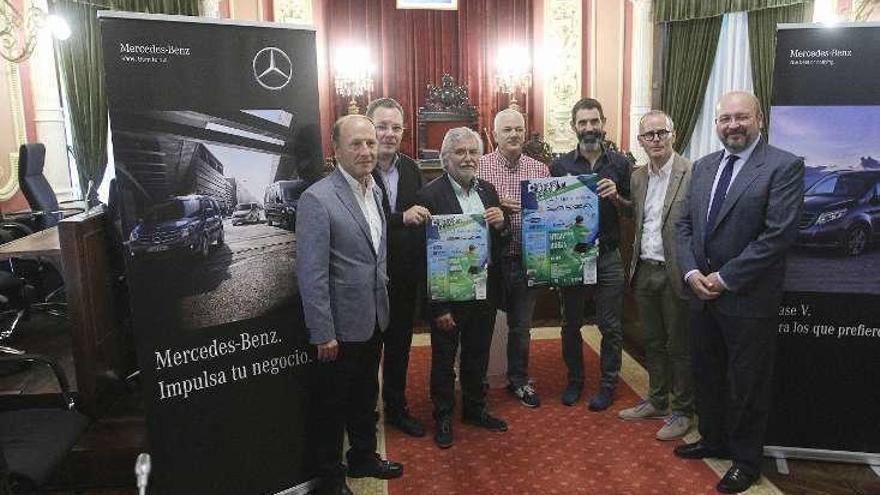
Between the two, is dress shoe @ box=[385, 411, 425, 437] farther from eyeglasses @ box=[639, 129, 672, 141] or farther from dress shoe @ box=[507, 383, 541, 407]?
eyeglasses @ box=[639, 129, 672, 141]

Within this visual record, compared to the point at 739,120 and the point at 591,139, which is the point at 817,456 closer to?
the point at 739,120

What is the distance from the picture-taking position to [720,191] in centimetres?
247

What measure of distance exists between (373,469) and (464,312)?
2.60ft

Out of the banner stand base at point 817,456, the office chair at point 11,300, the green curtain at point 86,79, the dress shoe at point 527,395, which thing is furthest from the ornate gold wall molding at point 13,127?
the banner stand base at point 817,456

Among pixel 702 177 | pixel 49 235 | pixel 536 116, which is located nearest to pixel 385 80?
pixel 536 116

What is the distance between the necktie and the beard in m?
0.76

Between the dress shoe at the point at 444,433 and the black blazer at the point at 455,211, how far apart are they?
536 millimetres

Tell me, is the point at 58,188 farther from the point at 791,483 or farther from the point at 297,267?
the point at 791,483

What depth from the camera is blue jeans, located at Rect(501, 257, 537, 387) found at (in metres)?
3.24

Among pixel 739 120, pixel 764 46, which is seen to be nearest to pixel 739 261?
pixel 739 120

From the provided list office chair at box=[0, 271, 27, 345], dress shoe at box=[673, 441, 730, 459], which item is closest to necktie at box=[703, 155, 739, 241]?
dress shoe at box=[673, 441, 730, 459]

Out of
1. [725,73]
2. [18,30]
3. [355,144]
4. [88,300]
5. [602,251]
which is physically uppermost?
[18,30]

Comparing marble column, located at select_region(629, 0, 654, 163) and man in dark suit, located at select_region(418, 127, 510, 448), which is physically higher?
marble column, located at select_region(629, 0, 654, 163)

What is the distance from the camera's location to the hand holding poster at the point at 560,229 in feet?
9.86
